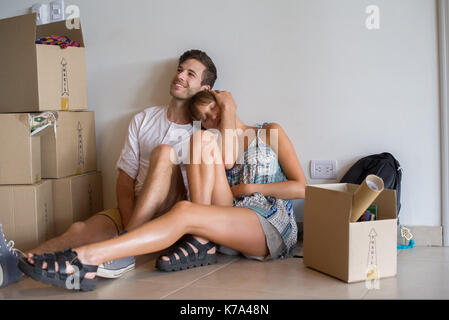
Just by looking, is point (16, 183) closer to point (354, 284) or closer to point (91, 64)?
point (91, 64)

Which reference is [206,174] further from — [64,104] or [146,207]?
[64,104]

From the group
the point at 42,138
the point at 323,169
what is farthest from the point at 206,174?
the point at 42,138

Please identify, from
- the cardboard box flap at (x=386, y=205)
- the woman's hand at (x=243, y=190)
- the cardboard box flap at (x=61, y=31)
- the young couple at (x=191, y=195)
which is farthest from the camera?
the cardboard box flap at (x=61, y=31)

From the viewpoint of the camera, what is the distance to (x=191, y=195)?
6.81 ft

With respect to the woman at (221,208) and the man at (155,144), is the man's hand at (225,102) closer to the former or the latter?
the woman at (221,208)

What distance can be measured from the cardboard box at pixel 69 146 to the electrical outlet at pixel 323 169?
1201 mm

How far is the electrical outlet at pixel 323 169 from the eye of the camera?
2.48 m

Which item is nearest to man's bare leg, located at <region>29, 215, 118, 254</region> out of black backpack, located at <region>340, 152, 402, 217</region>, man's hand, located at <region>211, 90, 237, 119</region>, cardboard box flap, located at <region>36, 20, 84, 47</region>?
man's hand, located at <region>211, 90, 237, 119</region>

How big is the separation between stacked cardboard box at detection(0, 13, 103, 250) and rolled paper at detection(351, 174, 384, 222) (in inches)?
56.6

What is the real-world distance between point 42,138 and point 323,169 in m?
1.40

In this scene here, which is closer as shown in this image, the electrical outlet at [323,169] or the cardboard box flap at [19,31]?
the cardboard box flap at [19,31]

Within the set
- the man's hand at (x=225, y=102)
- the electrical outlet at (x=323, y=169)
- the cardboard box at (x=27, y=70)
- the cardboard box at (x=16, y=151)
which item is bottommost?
the electrical outlet at (x=323, y=169)

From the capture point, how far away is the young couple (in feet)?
5.65

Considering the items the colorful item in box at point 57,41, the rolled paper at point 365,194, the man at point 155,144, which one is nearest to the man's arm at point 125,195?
the man at point 155,144
